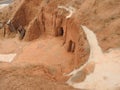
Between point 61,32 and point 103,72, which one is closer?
point 103,72

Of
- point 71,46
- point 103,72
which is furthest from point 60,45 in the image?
point 103,72

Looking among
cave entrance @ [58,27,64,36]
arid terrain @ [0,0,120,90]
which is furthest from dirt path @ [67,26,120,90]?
cave entrance @ [58,27,64,36]

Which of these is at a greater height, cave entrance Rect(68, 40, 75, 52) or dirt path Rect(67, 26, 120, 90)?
dirt path Rect(67, 26, 120, 90)

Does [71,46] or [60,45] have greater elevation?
[71,46]

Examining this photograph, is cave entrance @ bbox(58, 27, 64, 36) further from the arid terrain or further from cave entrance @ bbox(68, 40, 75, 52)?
cave entrance @ bbox(68, 40, 75, 52)

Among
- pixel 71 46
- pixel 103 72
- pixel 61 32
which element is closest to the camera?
pixel 103 72

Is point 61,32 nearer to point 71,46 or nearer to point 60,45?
point 60,45

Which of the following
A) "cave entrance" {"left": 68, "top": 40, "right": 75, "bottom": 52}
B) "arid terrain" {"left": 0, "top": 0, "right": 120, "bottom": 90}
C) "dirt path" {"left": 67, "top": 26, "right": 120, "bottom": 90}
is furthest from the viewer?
"cave entrance" {"left": 68, "top": 40, "right": 75, "bottom": 52}

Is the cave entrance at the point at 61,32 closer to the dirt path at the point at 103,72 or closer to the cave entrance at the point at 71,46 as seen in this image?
the cave entrance at the point at 71,46

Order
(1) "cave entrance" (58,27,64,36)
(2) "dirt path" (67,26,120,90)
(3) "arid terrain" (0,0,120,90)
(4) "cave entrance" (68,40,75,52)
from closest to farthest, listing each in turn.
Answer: (2) "dirt path" (67,26,120,90), (3) "arid terrain" (0,0,120,90), (4) "cave entrance" (68,40,75,52), (1) "cave entrance" (58,27,64,36)
